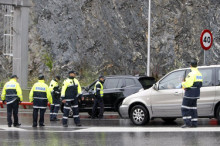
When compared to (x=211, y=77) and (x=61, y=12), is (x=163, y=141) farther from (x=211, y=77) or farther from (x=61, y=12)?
(x=61, y=12)

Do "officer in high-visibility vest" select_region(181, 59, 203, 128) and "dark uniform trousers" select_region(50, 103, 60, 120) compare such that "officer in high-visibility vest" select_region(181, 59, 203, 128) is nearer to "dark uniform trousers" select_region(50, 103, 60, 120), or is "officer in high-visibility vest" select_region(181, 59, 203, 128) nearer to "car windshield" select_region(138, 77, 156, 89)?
"car windshield" select_region(138, 77, 156, 89)

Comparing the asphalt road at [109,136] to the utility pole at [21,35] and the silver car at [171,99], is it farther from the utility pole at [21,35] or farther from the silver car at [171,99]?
the utility pole at [21,35]

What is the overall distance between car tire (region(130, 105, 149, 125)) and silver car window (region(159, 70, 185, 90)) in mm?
906

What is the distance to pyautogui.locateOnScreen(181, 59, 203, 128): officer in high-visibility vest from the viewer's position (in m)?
14.9

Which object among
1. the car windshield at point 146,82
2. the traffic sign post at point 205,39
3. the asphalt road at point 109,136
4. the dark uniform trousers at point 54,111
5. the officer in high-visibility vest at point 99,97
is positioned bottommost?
the asphalt road at point 109,136

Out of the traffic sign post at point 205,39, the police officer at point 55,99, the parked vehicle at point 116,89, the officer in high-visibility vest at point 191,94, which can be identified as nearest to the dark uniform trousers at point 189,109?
the officer in high-visibility vest at point 191,94

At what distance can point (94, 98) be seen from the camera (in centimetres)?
2105

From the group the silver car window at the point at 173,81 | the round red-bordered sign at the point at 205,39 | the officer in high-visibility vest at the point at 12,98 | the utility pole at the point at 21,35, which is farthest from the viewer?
the utility pole at the point at 21,35

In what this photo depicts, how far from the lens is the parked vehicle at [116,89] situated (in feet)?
67.6

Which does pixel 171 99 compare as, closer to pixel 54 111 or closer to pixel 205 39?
pixel 205 39

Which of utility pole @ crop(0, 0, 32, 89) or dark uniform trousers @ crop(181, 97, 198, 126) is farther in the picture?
utility pole @ crop(0, 0, 32, 89)

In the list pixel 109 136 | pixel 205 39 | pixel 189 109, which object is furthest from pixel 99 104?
pixel 109 136

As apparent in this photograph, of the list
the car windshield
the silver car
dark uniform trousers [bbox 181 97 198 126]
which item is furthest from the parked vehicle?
dark uniform trousers [bbox 181 97 198 126]

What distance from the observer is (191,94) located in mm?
14930
